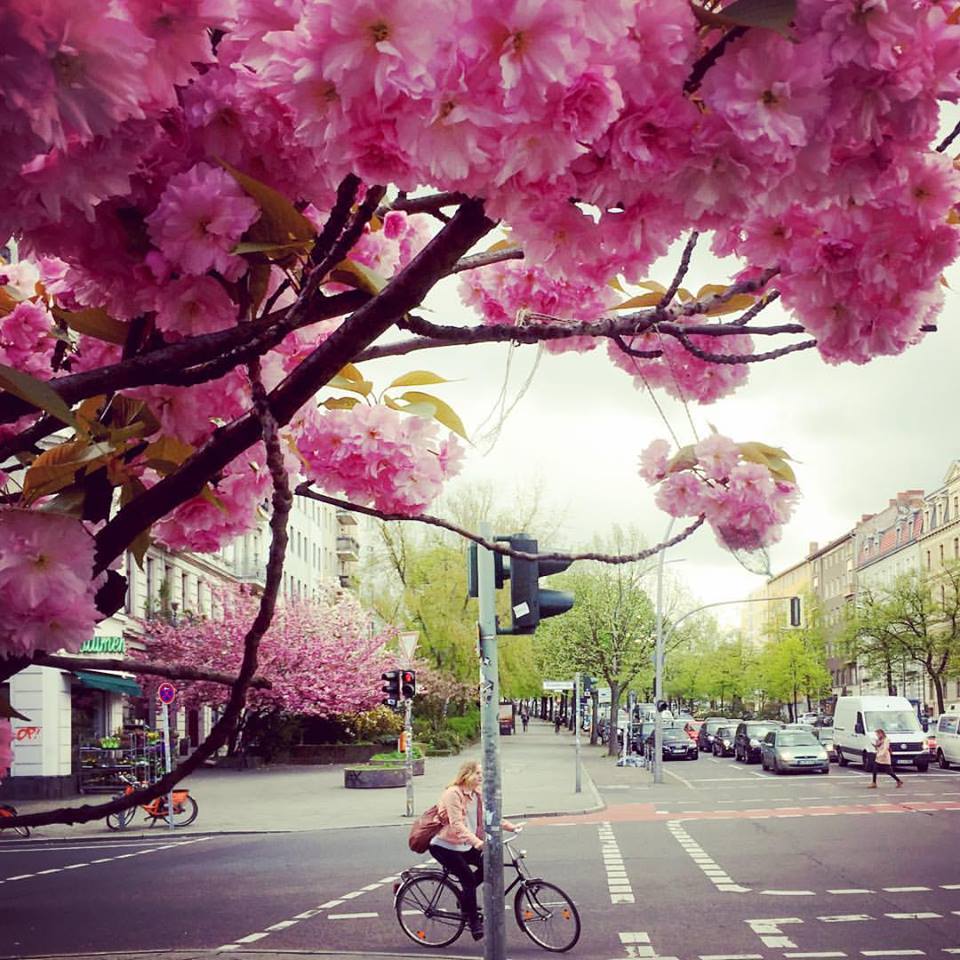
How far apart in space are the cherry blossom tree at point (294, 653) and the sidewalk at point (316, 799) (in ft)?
7.88

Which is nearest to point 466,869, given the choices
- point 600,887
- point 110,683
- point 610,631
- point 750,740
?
point 600,887

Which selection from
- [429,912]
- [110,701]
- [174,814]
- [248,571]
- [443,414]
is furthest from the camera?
[248,571]

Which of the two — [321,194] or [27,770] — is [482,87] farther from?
[27,770]

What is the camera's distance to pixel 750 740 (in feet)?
166

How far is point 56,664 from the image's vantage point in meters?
2.46

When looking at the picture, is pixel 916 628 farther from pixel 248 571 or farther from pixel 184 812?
pixel 184 812

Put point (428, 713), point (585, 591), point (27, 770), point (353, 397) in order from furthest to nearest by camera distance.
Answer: point (585, 591) → point (428, 713) → point (27, 770) → point (353, 397)

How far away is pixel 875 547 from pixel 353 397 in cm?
11073

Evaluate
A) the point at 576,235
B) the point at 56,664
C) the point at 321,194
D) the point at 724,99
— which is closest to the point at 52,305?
the point at 56,664

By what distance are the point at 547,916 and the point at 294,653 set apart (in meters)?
34.0

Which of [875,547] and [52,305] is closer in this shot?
[52,305]

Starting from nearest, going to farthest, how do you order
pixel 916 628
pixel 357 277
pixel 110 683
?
1. pixel 357 277
2. pixel 110 683
3. pixel 916 628

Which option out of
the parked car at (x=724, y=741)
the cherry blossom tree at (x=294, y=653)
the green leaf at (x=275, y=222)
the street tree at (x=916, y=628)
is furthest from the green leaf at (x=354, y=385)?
the street tree at (x=916, y=628)

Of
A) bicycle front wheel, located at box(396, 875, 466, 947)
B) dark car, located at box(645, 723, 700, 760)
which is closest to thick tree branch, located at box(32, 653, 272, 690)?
bicycle front wheel, located at box(396, 875, 466, 947)
